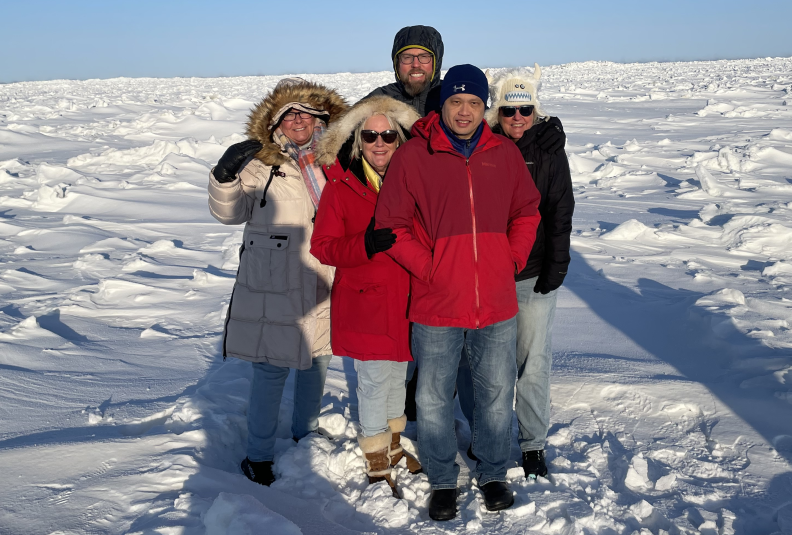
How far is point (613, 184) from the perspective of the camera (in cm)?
951

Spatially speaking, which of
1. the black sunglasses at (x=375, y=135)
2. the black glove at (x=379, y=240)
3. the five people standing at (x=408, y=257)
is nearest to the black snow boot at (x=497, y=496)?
the five people standing at (x=408, y=257)

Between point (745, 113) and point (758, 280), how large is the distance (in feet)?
48.3

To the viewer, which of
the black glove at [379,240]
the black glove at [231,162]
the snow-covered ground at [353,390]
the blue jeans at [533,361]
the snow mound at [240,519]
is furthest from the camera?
the blue jeans at [533,361]

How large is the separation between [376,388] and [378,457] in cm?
33

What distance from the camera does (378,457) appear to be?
8.43 feet

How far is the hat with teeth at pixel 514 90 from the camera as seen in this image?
97.0 inches

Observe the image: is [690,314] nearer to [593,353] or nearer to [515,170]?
[593,353]

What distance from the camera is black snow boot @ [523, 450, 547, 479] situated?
2.62m

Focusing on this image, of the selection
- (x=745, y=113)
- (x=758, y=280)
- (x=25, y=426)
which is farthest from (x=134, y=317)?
(x=745, y=113)

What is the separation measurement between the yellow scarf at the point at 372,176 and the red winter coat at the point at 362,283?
28mm

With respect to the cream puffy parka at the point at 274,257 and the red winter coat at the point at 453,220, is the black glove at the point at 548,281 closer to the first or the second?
the red winter coat at the point at 453,220

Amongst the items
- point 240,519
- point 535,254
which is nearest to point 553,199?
point 535,254

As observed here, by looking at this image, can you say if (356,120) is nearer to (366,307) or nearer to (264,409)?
(366,307)

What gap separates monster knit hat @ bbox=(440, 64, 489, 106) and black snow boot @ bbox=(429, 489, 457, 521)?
1.62 metres
